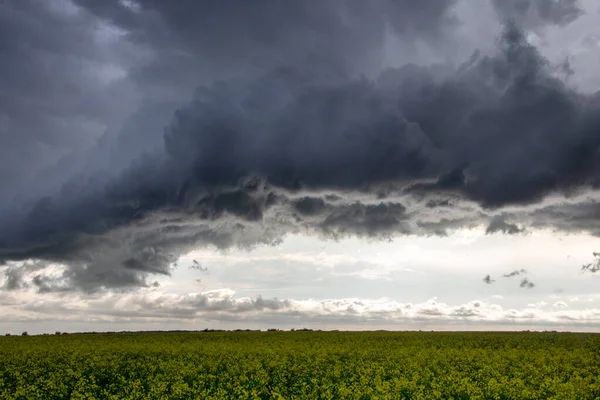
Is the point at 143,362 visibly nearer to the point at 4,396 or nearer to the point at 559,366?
the point at 4,396

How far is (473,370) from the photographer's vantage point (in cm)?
4112

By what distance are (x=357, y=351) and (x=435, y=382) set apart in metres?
18.2

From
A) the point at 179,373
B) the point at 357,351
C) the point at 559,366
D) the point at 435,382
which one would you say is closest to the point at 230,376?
the point at 179,373

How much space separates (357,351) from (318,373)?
565 inches

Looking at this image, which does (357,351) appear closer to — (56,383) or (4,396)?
(56,383)

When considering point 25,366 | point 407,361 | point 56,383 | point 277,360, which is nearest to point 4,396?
point 56,383

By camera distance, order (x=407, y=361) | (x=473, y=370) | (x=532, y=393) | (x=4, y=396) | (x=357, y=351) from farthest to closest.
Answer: (x=357, y=351), (x=407, y=361), (x=473, y=370), (x=532, y=393), (x=4, y=396)

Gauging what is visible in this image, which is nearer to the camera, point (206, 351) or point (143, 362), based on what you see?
point (143, 362)

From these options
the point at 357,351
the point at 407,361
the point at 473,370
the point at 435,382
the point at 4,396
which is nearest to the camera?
the point at 4,396

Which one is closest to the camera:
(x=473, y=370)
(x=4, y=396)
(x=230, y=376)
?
(x=4, y=396)

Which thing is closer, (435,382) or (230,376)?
(435,382)

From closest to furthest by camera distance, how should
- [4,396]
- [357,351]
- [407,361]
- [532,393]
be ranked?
[4,396] < [532,393] < [407,361] < [357,351]

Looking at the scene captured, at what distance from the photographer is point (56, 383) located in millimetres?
34969

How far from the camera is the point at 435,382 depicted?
3488 centimetres
